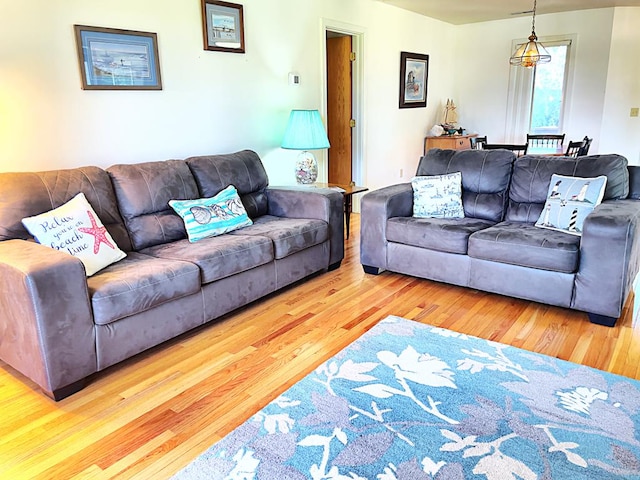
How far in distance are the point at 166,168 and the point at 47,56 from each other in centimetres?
92

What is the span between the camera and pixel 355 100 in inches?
217

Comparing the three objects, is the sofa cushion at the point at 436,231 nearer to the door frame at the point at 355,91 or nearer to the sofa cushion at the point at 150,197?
the sofa cushion at the point at 150,197

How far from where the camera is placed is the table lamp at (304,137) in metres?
4.20

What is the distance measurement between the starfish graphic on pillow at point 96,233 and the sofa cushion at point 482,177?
2494 mm

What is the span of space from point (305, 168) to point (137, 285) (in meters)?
2.28

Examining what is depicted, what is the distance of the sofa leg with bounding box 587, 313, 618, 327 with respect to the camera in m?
2.78

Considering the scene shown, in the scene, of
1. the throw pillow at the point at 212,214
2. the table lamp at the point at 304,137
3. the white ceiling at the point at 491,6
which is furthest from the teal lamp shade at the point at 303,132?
the white ceiling at the point at 491,6

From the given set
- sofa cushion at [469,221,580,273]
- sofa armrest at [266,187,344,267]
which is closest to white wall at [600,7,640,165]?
sofa cushion at [469,221,580,273]

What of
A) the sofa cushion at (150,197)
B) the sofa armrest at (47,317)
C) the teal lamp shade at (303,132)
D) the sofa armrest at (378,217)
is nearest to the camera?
the sofa armrest at (47,317)

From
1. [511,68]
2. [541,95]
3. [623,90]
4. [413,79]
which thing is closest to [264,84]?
[413,79]

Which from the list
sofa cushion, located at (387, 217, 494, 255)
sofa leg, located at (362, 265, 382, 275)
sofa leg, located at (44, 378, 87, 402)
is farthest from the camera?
sofa leg, located at (362, 265, 382, 275)

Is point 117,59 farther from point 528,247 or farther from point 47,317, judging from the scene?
point 528,247

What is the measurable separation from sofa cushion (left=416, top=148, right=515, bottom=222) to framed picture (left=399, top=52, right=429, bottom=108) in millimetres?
2611

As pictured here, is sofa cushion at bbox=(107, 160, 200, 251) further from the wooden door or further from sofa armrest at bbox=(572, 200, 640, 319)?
the wooden door
